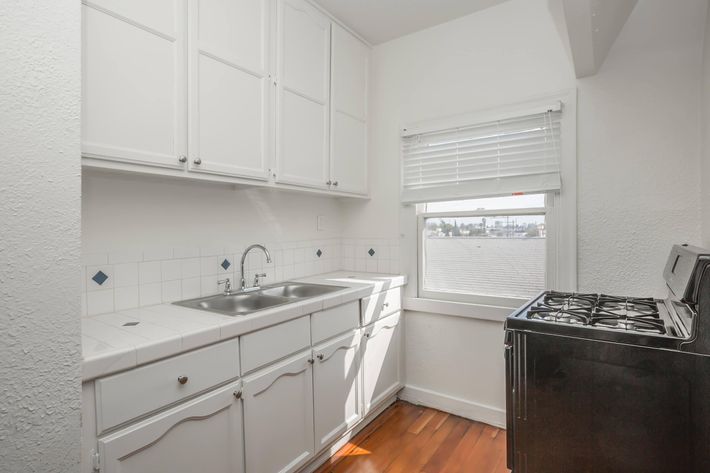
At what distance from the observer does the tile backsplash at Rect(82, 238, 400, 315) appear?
1633 millimetres

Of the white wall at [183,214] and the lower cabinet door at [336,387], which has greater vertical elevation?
the white wall at [183,214]

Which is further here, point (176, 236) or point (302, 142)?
point (302, 142)

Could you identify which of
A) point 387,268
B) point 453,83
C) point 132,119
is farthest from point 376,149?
point 132,119

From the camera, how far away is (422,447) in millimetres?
2164

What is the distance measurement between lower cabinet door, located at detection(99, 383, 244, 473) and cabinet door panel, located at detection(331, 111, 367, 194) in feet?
4.96

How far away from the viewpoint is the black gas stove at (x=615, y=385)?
116 centimetres

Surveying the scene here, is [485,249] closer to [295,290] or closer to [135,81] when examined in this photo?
[295,290]

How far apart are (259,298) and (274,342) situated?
0.59 metres

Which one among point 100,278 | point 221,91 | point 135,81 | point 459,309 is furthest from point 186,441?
point 459,309

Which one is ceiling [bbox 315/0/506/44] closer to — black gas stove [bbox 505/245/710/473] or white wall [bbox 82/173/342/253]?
white wall [bbox 82/173/342/253]

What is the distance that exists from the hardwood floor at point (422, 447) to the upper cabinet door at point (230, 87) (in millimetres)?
1603

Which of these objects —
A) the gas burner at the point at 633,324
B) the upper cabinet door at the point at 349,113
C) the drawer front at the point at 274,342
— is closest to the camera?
the gas burner at the point at 633,324

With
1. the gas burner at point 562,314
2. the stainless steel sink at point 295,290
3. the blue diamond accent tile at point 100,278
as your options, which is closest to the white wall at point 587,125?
the gas burner at point 562,314

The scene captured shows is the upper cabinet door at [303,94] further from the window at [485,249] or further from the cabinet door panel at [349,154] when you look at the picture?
the window at [485,249]
